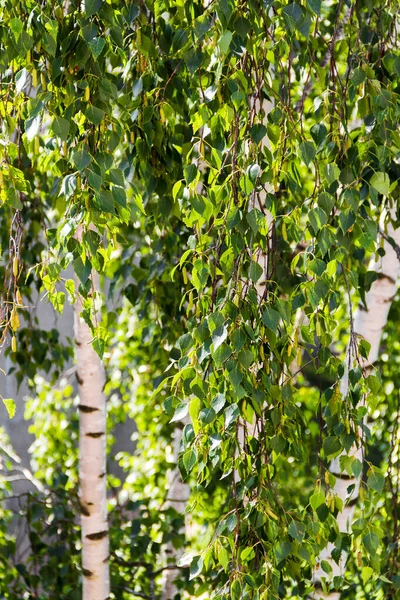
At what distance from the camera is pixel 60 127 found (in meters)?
0.86

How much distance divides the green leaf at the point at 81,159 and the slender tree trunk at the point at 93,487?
88cm

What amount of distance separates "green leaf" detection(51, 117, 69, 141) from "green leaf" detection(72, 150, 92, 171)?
26 mm

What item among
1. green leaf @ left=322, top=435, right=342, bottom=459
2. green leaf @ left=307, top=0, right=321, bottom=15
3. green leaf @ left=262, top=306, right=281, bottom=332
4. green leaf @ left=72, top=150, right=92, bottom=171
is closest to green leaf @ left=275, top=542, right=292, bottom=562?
green leaf @ left=322, top=435, right=342, bottom=459

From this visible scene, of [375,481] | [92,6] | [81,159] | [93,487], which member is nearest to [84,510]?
[93,487]

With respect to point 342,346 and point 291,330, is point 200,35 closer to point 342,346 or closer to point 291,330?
point 291,330

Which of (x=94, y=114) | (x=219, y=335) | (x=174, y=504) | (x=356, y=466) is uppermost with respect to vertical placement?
(x=94, y=114)

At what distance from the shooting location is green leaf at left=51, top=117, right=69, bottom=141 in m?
0.86

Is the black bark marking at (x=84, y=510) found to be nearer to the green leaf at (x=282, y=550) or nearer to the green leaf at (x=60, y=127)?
the green leaf at (x=282, y=550)

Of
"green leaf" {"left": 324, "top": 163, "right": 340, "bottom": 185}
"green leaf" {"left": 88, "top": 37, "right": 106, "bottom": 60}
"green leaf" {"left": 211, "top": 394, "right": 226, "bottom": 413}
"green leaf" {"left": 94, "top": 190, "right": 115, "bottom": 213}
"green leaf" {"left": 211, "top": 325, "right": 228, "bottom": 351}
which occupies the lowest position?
"green leaf" {"left": 211, "top": 394, "right": 226, "bottom": 413}

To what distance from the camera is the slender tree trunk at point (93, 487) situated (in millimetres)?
1704

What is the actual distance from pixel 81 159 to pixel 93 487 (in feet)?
3.45

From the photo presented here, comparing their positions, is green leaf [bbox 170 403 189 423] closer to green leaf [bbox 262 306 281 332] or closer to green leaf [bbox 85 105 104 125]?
green leaf [bbox 262 306 281 332]

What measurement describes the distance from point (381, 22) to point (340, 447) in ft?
1.90

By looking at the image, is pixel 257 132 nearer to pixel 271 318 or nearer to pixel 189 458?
pixel 271 318
